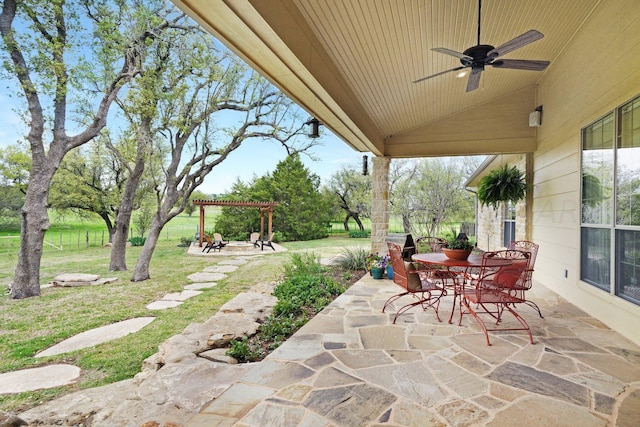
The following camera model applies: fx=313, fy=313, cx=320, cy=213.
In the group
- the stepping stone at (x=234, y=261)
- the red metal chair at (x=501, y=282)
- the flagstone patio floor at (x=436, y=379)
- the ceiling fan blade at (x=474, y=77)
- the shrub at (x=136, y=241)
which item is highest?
the ceiling fan blade at (x=474, y=77)

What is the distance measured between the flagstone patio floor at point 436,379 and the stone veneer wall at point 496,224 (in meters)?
3.24

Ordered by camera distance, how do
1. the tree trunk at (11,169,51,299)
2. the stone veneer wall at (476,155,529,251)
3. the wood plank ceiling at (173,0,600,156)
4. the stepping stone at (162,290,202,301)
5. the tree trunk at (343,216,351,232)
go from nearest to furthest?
the wood plank ceiling at (173,0,600,156), the tree trunk at (11,169,51,299), the stone veneer wall at (476,155,529,251), the stepping stone at (162,290,202,301), the tree trunk at (343,216,351,232)

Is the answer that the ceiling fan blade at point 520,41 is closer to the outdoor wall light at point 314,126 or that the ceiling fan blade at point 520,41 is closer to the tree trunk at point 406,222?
the outdoor wall light at point 314,126

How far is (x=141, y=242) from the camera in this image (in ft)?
48.4

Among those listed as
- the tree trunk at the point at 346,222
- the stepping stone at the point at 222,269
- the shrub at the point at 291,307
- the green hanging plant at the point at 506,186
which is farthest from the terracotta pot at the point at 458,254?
the tree trunk at the point at 346,222

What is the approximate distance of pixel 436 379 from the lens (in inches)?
86.4

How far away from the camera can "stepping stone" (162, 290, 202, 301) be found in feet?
20.9

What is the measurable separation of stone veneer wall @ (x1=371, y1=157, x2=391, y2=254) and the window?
11.9 feet

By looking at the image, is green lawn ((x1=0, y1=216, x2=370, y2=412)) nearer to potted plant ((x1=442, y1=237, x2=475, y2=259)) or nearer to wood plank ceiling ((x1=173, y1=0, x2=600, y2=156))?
wood plank ceiling ((x1=173, y1=0, x2=600, y2=156))

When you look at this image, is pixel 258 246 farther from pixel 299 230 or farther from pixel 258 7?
pixel 258 7

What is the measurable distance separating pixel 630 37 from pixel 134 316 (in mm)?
7569

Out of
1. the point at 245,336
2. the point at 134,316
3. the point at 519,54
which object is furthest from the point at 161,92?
the point at 519,54

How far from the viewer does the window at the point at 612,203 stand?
2.96 m

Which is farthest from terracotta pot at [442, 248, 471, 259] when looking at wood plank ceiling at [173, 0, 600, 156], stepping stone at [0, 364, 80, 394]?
stepping stone at [0, 364, 80, 394]
